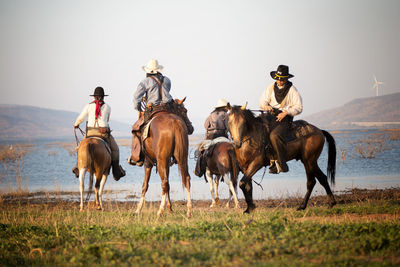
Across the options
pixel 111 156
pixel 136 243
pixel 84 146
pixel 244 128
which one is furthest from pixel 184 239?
pixel 111 156

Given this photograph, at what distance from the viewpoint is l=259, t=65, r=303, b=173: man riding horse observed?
10516mm

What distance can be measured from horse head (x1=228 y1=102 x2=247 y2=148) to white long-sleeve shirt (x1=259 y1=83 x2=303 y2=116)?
49.3 inches

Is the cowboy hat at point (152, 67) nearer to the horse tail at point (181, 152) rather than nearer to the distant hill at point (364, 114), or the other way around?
the horse tail at point (181, 152)

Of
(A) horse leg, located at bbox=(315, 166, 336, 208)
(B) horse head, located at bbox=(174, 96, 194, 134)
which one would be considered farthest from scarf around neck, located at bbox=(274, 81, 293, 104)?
(B) horse head, located at bbox=(174, 96, 194, 134)

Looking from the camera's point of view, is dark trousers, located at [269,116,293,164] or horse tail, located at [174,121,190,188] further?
dark trousers, located at [269,116,293,164]

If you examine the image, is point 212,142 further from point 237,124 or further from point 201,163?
point 237,124

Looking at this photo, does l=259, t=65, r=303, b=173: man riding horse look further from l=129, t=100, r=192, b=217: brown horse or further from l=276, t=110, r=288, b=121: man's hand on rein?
l=129, t=100, r=192, b=217: brown horse

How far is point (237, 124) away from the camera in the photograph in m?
10.1

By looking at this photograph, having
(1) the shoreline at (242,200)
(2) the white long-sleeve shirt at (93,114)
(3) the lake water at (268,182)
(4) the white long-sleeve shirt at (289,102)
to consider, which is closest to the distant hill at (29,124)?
(3) the lake water at (268,182)

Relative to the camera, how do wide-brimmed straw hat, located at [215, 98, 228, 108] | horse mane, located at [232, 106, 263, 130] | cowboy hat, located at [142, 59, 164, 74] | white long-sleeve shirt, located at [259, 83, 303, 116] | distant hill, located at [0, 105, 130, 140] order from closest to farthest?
horse mane, located at [232, 106, 263, 130], white long-sleeve shirt, located at [259, 83, 303, 116], cowboy hat, located at [142, 59, 164, 74], wide-brimmed straw hat, located at [215, 98, 228, 108], distant hill, located at [0, 105, 130, 140]

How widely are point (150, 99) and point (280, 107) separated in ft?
10.4

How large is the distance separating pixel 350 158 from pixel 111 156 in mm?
21853

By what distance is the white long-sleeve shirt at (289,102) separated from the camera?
35.7 ft

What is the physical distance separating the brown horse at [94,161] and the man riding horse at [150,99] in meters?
1.36
